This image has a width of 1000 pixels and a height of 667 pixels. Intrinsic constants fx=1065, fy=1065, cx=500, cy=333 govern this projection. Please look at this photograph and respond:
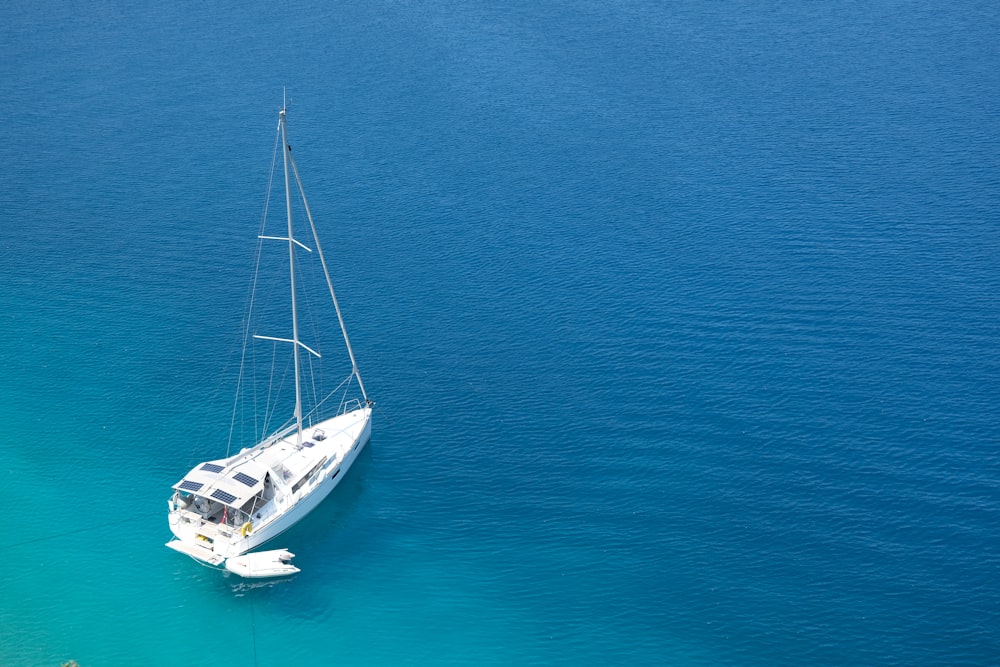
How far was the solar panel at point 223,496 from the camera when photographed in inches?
2724

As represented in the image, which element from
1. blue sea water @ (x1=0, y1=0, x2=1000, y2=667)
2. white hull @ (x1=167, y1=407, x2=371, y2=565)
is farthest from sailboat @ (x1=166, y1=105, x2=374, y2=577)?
blue sea water @ (x1=0, y1=0, x2=1000, y2=667)

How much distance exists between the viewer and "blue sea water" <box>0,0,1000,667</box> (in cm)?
6825

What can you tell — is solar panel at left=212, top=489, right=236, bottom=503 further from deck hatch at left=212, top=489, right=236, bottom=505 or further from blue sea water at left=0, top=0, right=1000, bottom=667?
blue sea water at left=0, top=0, right=1000, bottom=667

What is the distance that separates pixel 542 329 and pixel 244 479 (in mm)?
34098

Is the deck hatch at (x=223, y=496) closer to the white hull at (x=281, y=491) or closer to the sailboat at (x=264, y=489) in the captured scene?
the sailboat at (x=264, y=489)

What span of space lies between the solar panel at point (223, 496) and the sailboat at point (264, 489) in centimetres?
7

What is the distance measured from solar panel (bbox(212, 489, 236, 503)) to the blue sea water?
17.1ft

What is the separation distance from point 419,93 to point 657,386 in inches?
2726

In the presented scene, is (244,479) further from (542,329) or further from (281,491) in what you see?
(542,329)

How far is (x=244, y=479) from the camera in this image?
233 feet

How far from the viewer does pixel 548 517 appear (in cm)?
7506

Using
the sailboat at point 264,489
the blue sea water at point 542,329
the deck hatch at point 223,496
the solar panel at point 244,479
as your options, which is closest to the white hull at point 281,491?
the sailboat at point 264,489

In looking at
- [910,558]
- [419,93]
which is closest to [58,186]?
[419,93]

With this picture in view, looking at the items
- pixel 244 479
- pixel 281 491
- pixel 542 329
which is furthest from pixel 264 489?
pixel 542 329
